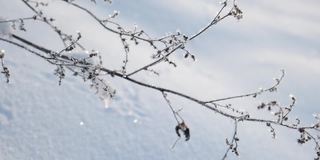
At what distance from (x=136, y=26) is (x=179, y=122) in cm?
147

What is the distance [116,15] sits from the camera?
8078 mm

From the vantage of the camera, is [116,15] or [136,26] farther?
[116,15]

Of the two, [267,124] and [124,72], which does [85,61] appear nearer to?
[124,72]

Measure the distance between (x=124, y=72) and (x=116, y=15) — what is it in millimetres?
1069

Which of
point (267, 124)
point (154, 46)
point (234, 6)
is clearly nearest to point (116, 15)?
point (154, 46)

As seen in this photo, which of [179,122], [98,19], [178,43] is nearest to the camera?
[179,122]

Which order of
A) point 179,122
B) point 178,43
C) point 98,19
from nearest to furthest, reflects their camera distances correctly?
1. point 179,122
2. point 178,43
3. point 98,19

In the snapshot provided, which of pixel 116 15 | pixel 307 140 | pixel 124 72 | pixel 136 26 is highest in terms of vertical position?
pixel 116 15

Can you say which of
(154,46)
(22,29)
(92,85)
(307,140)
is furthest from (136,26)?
(307,140)

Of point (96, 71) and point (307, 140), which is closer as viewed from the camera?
point (307, 140)

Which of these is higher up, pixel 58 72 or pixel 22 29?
pixel 22 29

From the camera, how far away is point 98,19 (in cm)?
779

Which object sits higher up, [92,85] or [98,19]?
[98,19]

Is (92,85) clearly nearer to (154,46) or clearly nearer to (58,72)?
(58,72)
